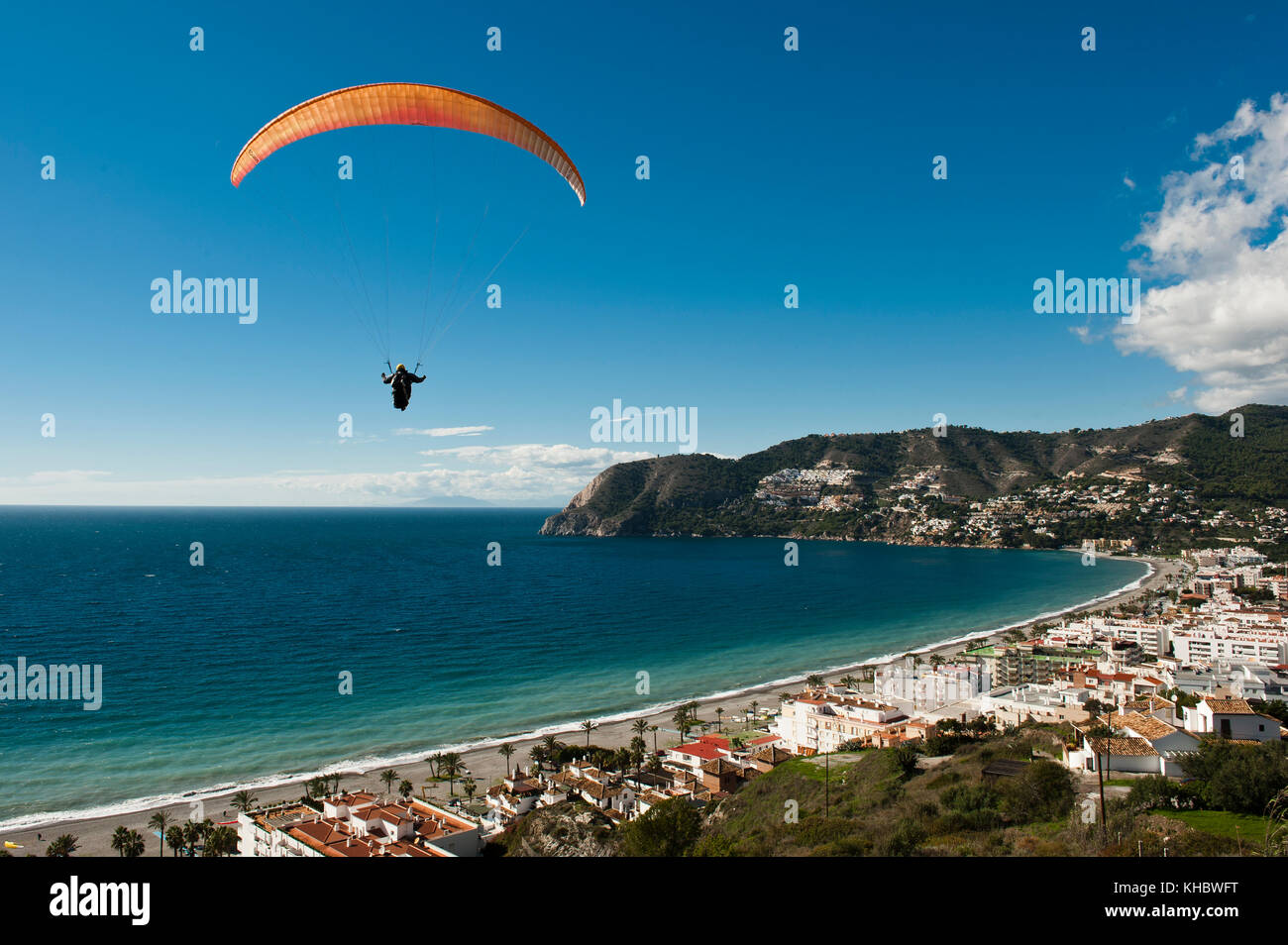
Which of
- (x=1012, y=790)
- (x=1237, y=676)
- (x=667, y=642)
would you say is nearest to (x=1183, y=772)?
(x=1012, y=790)

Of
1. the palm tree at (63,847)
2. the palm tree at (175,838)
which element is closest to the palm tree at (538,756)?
the palm tree at (175,838)

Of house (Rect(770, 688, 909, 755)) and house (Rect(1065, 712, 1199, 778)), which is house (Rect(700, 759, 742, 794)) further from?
house (Rect(1065, 712, 1199, 778))

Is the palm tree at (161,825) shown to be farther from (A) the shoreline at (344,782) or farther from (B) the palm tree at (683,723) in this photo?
(B) the palm tree at (683,723)

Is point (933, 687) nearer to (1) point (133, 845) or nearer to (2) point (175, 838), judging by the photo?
(2) point (175, 838)

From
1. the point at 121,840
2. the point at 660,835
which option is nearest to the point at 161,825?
the point at 121,840

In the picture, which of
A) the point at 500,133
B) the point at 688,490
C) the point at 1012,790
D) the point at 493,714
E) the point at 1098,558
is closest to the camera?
the point at 500,133
